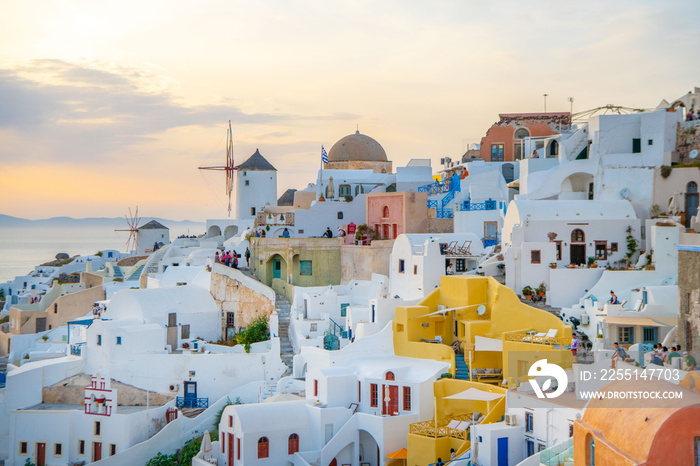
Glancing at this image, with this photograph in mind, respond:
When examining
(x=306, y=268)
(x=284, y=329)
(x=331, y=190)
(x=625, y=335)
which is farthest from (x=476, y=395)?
(x=331, y=190)

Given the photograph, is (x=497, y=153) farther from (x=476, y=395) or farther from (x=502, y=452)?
(x=502, y=452)

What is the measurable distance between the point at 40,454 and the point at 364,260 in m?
15.1

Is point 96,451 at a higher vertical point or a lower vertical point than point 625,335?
lower

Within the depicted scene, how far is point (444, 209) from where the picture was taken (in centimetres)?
3834

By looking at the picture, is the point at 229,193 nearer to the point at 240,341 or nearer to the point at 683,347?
the point at 240,341

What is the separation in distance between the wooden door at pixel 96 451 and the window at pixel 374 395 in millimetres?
9942

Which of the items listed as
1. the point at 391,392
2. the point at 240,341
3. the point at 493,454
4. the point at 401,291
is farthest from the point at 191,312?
the point at 493,454

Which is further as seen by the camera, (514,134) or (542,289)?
(514,134)

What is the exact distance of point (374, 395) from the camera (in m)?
26.5

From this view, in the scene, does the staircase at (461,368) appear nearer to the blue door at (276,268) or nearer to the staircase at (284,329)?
the staircase at (284,329)

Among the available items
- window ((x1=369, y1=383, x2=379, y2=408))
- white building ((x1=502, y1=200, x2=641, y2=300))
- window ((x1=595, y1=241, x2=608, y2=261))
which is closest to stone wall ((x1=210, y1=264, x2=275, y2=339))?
window ((x1=369, y1=383, x2=379, y2=408))

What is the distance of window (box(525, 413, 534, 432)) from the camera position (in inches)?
838

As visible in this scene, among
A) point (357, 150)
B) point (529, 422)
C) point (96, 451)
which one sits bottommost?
point (96, 451)

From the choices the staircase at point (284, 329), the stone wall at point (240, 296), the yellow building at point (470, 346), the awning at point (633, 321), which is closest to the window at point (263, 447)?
the yellow building at point (470, 346)
